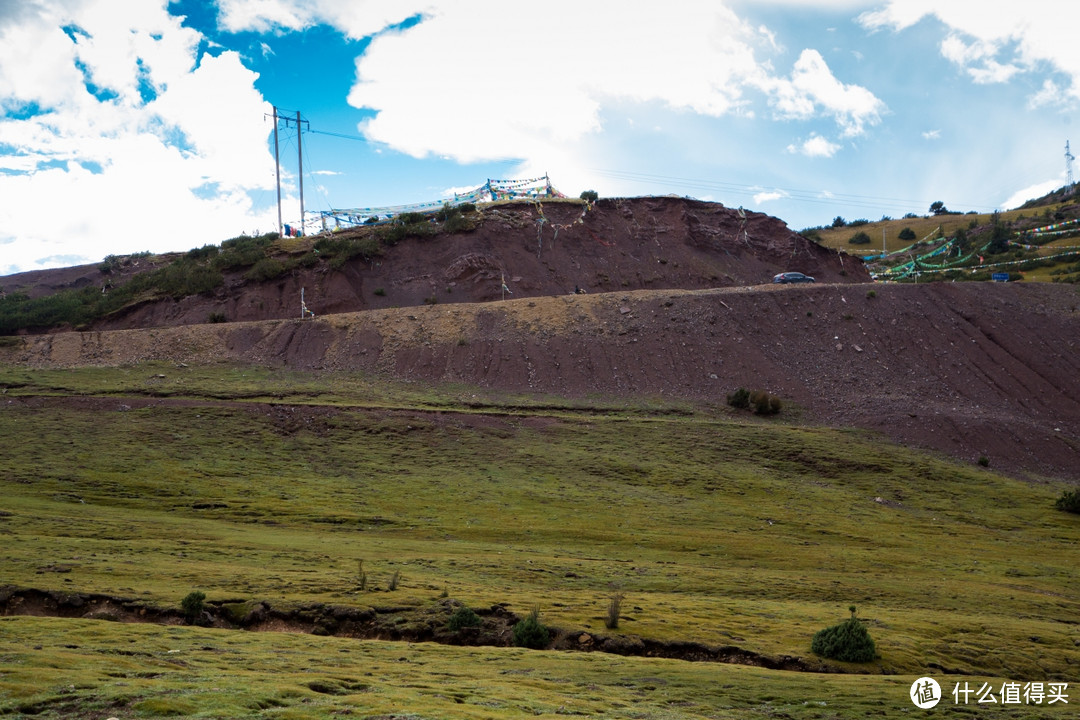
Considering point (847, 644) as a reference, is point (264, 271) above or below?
above

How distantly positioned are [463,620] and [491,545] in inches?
388

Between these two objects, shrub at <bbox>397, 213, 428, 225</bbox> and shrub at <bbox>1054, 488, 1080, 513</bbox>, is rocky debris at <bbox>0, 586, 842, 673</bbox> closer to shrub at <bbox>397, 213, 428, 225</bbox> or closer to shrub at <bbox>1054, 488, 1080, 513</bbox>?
shrub at <bbox>1054, 488, 1080, 513</bbox>

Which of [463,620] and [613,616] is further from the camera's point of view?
[613,616]

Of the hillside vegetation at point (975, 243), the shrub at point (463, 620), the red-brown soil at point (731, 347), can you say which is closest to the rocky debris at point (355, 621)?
the shrub at point (463, 620)

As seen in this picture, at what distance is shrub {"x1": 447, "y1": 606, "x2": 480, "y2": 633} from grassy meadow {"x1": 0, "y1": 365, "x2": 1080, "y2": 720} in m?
1.11

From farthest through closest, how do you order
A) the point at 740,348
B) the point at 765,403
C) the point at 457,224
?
the point at 457,224, the point at 740,348, the point at 765,403

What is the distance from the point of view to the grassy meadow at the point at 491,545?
503 inches

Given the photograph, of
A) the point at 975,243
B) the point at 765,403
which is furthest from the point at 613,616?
the point at 975,243

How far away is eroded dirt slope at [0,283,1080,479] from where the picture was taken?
4975 cm

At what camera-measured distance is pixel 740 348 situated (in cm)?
5378

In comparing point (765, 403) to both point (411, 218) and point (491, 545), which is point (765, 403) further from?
point (411, 218)

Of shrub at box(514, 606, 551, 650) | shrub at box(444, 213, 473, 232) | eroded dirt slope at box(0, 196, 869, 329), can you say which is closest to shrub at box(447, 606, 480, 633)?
shrub at box(514, 606, 551, 650)

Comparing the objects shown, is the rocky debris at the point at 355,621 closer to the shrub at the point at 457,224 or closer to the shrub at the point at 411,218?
the shrub at the point at 457,224

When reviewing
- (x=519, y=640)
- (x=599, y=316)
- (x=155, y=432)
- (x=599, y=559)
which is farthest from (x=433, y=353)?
(x=519, y=640)
